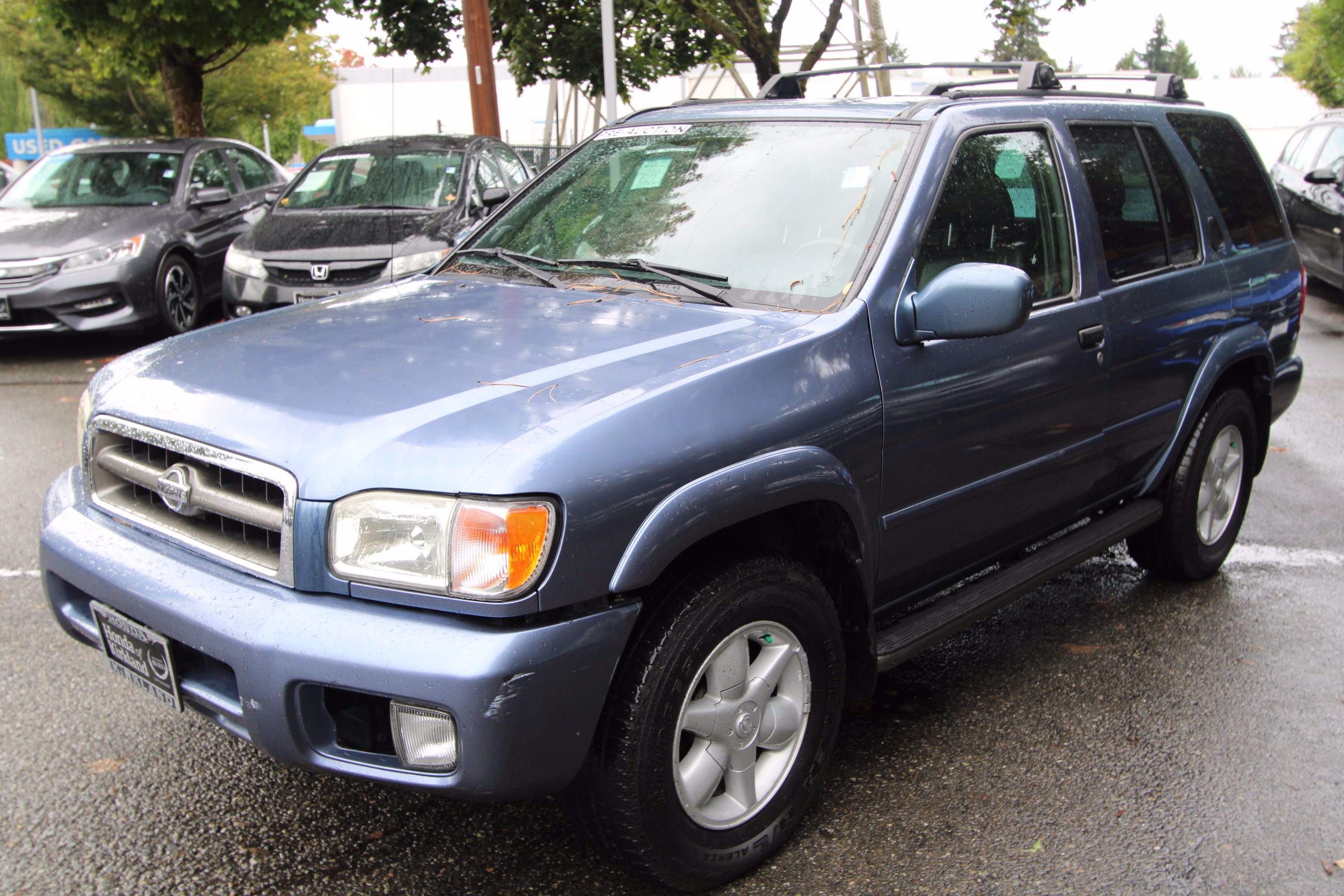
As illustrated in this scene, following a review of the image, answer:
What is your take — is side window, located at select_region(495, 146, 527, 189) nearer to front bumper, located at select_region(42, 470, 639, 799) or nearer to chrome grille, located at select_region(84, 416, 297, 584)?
chrome grille, located at select_region(84, 416, 297, 584)

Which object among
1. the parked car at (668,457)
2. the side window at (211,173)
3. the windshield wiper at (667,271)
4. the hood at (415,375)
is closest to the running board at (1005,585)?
the parked car at (668,457)

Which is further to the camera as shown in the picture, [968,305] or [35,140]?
[35,140]

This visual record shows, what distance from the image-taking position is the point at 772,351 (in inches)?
109

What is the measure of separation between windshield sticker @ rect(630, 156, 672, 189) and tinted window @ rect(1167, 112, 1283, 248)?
2058mm

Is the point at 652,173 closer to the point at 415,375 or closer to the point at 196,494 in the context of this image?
the point at 415,375

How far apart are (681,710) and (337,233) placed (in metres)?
6.96

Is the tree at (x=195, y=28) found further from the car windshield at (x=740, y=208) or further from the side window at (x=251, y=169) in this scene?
the car windshield at (x=740, y=208)

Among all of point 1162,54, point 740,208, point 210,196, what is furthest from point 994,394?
point 1162,54

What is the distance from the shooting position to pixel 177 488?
2607mm

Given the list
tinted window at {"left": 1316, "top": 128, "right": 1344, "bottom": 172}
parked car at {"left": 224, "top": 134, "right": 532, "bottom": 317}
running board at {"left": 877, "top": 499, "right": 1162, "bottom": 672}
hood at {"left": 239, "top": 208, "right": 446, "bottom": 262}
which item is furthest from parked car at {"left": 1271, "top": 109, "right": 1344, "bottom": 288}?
running board at {"left": 877, "top": 499, "right": 1162, "bottom": 672}

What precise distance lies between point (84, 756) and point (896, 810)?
2.31 meters

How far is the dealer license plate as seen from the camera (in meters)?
2.56

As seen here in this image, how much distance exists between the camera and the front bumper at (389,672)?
2.21 m

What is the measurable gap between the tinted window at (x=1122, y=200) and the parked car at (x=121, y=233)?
7712mm
